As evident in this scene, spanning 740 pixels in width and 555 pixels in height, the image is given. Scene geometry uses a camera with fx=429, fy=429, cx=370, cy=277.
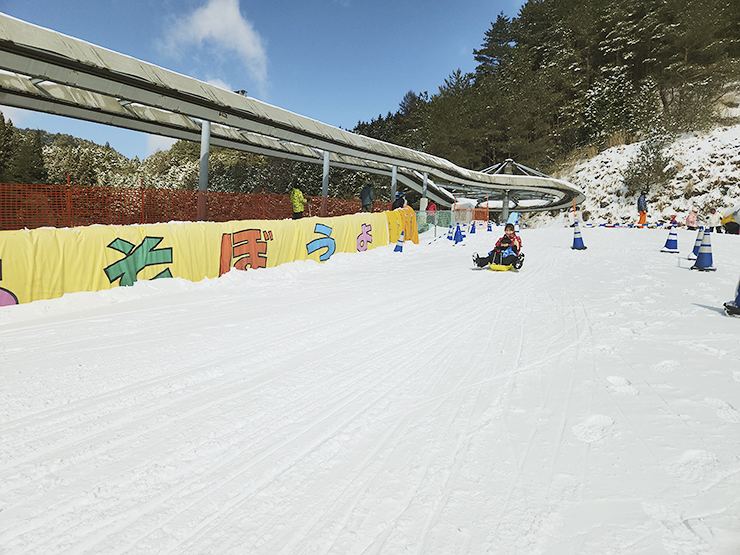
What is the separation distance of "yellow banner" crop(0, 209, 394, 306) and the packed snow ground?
0.61 metres

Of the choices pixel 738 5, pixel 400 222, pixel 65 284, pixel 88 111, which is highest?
pixel 738 5

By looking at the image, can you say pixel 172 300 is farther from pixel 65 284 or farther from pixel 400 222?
pixel 400 222

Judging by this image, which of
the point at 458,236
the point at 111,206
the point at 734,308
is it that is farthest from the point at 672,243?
the point at 111,206

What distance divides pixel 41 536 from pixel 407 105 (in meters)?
80.7

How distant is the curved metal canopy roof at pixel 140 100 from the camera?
9.07 m

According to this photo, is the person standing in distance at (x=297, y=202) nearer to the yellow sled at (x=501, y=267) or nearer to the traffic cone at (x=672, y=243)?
the yellow sled at (x=501, y=267)

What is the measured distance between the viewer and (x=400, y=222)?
16891mm

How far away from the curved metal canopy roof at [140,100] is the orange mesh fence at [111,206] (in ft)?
8.37

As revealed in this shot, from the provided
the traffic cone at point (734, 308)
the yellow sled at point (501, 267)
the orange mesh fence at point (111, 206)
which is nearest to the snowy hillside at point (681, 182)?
the yellow sled at point (501, 267)

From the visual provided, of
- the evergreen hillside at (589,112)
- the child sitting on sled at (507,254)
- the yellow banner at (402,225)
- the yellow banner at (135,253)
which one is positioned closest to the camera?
the yellow banner at (135,253)

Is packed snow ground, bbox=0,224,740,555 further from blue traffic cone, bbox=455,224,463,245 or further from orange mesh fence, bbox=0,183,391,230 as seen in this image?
blue traffic cone, bbox=455,224,463,245

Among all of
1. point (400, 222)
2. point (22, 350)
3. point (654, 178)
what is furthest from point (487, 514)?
point (654, 178)

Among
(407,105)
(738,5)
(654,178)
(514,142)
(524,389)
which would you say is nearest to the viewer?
(524,389)

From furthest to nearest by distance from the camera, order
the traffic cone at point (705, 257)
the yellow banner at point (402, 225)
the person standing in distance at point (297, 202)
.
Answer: the yellow banner at point (402, 225)
the person standing in distance at point (297, 202)
the traffic cone at point (705, 257)
